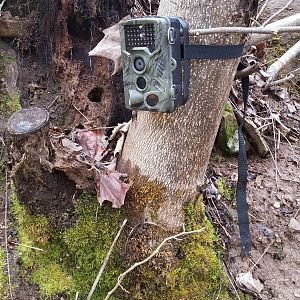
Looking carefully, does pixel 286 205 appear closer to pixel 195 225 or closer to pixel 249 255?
pixel 249 255

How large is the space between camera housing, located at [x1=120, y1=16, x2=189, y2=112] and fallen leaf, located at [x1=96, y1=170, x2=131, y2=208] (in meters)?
0.36

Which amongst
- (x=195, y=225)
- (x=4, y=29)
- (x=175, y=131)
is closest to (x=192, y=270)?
(x=195, y=225)

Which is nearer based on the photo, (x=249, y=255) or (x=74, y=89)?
(x=249, y=255)

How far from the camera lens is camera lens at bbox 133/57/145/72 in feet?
4.60

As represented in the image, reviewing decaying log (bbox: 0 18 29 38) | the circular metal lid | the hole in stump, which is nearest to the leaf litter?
the circular metal lid

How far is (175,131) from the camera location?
5.15ft

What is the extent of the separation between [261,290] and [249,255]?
0.18 meters

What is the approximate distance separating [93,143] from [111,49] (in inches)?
18.9

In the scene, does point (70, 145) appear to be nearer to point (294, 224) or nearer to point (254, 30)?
point (254, 30)

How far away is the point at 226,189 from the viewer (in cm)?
234

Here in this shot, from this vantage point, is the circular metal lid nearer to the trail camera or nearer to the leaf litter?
the leaf litter

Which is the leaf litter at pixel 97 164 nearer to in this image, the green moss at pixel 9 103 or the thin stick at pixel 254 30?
the green moss at pixel 9 103

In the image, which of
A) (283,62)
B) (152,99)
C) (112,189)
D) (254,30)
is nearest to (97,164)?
(112,189)

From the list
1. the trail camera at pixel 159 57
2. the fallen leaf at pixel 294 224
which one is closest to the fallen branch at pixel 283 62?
the fallen leaf at pixel 294 224
